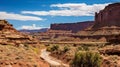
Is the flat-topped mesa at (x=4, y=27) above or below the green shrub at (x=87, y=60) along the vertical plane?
above

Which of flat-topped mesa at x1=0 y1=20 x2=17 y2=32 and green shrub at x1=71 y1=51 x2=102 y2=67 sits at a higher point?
flat-topped mesa at x1=0 y1=20 x2=17 y2=32

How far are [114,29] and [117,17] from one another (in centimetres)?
2660

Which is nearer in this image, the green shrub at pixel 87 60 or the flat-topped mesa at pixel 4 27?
the green shrub at pixel 87 60

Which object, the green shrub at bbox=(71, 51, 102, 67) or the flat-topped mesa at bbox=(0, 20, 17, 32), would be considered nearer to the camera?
the green shrub at bbox=(71, 51, 102, 67)

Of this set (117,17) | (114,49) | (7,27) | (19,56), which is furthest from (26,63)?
(117,17)

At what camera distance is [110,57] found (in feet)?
171

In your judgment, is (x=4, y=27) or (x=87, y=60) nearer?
(x=87, y=60)

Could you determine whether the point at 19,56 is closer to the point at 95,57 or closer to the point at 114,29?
the point at 95,57

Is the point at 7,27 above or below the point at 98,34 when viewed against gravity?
above

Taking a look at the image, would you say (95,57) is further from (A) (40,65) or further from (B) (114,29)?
(B) (114,29)

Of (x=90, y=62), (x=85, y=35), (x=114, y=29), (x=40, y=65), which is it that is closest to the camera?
(x=40, y=65)

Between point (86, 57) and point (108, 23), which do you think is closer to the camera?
point (86, 57)

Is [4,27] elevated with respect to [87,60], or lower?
elevated

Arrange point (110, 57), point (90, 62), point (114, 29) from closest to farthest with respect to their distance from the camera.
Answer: point (90, 62) → point (110, 57) → point (114, 29)
